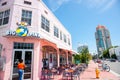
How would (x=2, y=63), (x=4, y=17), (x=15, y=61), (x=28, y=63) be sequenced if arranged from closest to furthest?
1. (x=2, y=63)
2. (x=15, y=61)
3. (x=28, y=63)
4. (x=4, y=17)

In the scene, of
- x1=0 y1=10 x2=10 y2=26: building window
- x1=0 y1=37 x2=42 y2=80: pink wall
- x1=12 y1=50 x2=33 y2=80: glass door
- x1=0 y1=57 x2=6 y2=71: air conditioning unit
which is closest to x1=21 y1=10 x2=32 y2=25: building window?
x1=0 y1=10 x2=10 y2=26: building window

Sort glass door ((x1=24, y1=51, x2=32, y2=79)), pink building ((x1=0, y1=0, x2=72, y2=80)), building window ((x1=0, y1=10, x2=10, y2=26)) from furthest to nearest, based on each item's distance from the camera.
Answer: building window ((x1=0, y1=10, x2=10, y2=26)) → glass door ((x1=24, y1=51, x2=32, y2=79)) → pink building ((x1=0, y1=0, x2=72, y2=80))

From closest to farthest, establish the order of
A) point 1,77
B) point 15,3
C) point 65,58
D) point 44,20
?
1. point 1,77
2. point 15,3
3. point 44,20
4. point 65,58

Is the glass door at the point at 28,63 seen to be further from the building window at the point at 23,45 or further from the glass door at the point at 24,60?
the building window at the point at 23,45

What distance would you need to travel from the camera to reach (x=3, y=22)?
1291 cm

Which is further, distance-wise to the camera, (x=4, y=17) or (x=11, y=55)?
(x=4, y=17)

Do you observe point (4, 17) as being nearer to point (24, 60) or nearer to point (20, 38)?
point (20, 38)

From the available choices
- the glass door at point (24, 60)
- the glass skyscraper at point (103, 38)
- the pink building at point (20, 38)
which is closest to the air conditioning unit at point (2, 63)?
the pink building at point (20, 38)

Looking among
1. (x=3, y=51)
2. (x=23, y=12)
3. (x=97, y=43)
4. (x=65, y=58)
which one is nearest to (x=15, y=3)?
(x=23, y=12)

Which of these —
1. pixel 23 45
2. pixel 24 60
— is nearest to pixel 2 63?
pixel 24 60

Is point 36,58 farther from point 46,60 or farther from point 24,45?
point 46,60

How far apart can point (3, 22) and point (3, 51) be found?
3.58 m

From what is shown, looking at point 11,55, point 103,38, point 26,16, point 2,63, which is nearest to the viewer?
point 2,63

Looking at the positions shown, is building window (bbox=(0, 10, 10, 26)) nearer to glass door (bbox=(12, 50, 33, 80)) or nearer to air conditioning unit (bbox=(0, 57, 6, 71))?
glass door (bbox=(12, 50, 33, 80))
